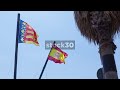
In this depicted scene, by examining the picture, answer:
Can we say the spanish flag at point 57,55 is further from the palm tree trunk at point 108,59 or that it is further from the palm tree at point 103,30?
the palm tree trunk at point 108,59

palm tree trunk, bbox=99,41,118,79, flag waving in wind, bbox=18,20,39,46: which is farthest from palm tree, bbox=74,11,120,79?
flag waving in wind, bbox=18,20,39,46

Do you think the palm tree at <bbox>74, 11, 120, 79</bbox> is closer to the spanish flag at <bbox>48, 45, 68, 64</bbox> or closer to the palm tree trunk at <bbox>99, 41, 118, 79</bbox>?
the palm tree trunk at <bbox>99, 41, 118, 79</bbox>

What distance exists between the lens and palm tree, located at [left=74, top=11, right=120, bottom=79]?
1034 centimetres

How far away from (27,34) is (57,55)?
2015 mm

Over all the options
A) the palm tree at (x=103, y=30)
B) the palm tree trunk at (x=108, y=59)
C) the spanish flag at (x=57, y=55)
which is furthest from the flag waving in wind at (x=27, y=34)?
the palm tree trunk at (x=108, y=59)

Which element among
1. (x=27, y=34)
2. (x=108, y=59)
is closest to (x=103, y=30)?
(x=108, y=59)

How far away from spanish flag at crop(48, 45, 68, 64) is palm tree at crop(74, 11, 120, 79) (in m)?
4.72

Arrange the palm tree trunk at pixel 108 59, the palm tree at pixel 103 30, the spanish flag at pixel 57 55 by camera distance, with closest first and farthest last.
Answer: the palm tree trunk at pixel 108 59
the palm tree at pixel 103 30
the spanish flag at pixel 57 55

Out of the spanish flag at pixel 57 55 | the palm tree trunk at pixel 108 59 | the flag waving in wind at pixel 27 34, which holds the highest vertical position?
the flag waving in wind at pixel 27 34

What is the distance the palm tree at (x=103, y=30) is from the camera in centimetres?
1034

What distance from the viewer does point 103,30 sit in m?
11.0

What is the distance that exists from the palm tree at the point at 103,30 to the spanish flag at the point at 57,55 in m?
4.72
